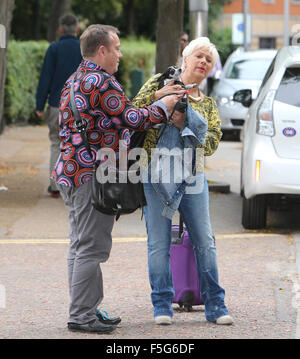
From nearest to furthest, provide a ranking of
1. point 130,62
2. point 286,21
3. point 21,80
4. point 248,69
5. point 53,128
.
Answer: point 53,128 < point 248,69 < point 21,80 < point 130,62 < point 286,21

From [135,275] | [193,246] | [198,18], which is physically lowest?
[135,275]

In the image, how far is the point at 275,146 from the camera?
8.72m

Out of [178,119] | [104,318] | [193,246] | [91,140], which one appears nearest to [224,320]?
[193,246]

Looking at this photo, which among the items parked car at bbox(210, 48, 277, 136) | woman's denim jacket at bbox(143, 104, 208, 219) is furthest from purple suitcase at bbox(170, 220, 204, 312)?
parked car at bbox(210, 48, 277, 136)

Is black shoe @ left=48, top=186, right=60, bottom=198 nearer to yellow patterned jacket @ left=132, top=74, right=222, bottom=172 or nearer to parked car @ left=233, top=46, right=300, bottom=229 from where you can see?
parked car @ left=233, top=46, right=300, bottom=229

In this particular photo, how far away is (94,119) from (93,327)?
117 centimetres

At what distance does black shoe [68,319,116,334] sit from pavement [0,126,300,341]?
0.05 m

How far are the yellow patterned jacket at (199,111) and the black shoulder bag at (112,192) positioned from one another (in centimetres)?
33

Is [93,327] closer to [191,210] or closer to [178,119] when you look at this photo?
[191,210]

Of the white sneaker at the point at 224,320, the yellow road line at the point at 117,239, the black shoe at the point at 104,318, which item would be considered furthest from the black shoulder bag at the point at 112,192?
the yellow road line at the point at 117,239

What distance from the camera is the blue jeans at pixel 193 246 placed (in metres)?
5.73
